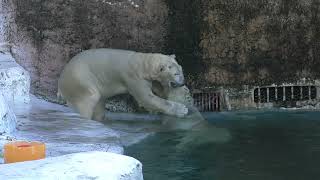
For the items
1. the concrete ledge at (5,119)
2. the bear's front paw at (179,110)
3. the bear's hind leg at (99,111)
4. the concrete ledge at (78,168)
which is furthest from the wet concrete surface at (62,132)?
the concrete ledge at (78,168)

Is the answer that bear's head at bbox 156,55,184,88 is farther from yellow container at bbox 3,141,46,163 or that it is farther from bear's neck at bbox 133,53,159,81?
yellow container at bbox 3,141,46,163

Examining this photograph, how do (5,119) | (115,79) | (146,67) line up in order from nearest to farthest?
(5,119) < (146,67) < (115,79)

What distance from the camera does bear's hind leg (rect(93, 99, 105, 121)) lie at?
25.5ft

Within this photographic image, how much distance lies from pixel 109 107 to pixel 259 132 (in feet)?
7.94

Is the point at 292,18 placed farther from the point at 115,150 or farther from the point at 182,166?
the point at 115,150

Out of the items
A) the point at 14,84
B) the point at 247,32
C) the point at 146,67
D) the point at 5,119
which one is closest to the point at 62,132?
the point at 5,119

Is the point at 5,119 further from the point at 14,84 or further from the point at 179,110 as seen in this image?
the point at 179,110

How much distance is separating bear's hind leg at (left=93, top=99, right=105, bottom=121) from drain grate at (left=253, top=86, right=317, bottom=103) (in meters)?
2.22

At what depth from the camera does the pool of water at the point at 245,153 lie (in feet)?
16.6

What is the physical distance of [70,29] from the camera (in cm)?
866

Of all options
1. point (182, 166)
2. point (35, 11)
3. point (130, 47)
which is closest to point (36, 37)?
point (35, 11)

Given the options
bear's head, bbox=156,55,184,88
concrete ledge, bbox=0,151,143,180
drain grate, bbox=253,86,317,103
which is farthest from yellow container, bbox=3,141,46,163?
drain grate, bbox=253,86,317,103

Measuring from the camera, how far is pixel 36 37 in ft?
28.2

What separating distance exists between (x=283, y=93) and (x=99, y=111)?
270cm
